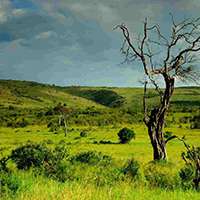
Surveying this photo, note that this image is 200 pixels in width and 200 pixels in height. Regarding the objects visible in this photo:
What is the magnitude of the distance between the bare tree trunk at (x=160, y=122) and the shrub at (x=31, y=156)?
1392 centimetres

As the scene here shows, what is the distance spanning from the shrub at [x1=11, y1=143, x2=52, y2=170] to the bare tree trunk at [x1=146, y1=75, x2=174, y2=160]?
45.7ft

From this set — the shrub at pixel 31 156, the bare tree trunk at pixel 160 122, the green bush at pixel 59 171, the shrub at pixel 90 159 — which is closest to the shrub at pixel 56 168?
the green bush at pixel 59 171

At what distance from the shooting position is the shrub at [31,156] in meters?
16.8

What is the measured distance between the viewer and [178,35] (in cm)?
3141

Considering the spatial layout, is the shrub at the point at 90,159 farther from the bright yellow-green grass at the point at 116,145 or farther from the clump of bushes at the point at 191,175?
the bright yellow-green grass at the point at 116,145

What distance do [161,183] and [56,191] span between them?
4.99 meters

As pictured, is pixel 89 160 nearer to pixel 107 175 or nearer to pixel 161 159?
pixel 107 175

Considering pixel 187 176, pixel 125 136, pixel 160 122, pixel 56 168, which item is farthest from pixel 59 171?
pixel 125 136

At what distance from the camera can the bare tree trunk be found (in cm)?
3033

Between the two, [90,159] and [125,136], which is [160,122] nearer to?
[90,159]

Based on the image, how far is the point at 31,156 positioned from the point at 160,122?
14.8 meters

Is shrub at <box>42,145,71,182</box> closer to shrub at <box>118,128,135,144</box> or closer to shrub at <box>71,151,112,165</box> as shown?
shrub at <box>71,151,112,165</box>

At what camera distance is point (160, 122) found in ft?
100

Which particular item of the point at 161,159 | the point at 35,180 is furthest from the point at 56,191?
the point at 161,159
